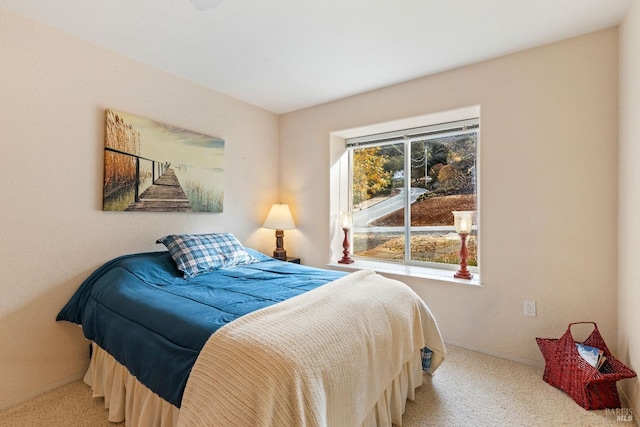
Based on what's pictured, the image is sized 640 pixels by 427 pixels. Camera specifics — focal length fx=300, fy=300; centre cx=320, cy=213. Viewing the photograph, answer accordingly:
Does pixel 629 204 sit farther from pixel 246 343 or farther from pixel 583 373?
pixel 246 343

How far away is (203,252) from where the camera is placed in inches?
95.4

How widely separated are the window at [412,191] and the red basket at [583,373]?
38.6 inches

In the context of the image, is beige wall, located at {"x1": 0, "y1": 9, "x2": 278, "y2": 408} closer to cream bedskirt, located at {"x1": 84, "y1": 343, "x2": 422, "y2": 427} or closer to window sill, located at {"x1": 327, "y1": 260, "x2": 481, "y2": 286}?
cream bedskirt, located at {"x1": 84, "y1": 343, "x2": 422, "y2": 427}

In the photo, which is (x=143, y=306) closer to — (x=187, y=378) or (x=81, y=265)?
(x=187, y=378)

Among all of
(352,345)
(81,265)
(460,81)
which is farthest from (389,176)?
(81,265)

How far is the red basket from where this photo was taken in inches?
69.1

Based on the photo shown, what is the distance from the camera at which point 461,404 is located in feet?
6.02

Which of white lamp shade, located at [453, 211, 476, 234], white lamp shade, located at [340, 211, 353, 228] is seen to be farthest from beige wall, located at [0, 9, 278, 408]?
white lamp shade, located at [453, 211, 476, 234]

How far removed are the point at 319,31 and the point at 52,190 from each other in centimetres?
212

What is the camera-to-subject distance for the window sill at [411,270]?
2.66 metres

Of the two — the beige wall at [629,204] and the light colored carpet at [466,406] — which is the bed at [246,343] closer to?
the light colored carpet at [466,406]

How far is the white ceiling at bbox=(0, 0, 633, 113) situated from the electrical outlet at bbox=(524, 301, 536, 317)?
1952 mm

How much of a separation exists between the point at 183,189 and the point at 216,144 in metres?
0.58

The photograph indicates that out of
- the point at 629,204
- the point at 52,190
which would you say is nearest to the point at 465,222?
the point at 629,204
